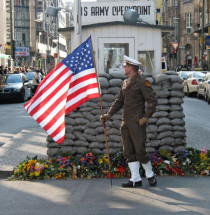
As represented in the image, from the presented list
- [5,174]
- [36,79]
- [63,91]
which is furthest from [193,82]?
[63,91]

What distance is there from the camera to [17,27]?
326 ft

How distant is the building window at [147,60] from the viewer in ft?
54.4

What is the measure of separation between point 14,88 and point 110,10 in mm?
11744

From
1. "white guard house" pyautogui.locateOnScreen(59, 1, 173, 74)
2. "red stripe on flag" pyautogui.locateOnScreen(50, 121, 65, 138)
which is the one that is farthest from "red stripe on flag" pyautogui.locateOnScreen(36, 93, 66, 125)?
"white guard house" pyautogui.locateOnScreen(59, 1, 173, 74)

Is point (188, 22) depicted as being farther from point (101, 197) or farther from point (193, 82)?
point (101, 197)

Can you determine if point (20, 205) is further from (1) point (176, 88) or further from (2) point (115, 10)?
(2) point (115, 10)

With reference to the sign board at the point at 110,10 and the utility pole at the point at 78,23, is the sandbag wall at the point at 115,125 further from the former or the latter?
the sign board at the point at 110,10

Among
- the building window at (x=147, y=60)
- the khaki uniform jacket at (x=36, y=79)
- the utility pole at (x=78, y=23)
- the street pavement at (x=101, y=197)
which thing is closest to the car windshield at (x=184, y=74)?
the khaki uniform jacket at (x=36, y=79)

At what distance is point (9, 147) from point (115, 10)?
8.26 meters

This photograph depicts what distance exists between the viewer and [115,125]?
9820mm

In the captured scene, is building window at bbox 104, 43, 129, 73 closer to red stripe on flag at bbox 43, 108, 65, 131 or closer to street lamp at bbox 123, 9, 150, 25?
street lamp at bbox 123, 9, 150, 25

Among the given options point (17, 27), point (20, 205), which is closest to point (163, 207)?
point (20, 205)

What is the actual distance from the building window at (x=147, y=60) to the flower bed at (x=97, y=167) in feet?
24.7

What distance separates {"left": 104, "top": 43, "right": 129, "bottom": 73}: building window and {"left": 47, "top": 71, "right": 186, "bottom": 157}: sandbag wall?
5.84 metres
